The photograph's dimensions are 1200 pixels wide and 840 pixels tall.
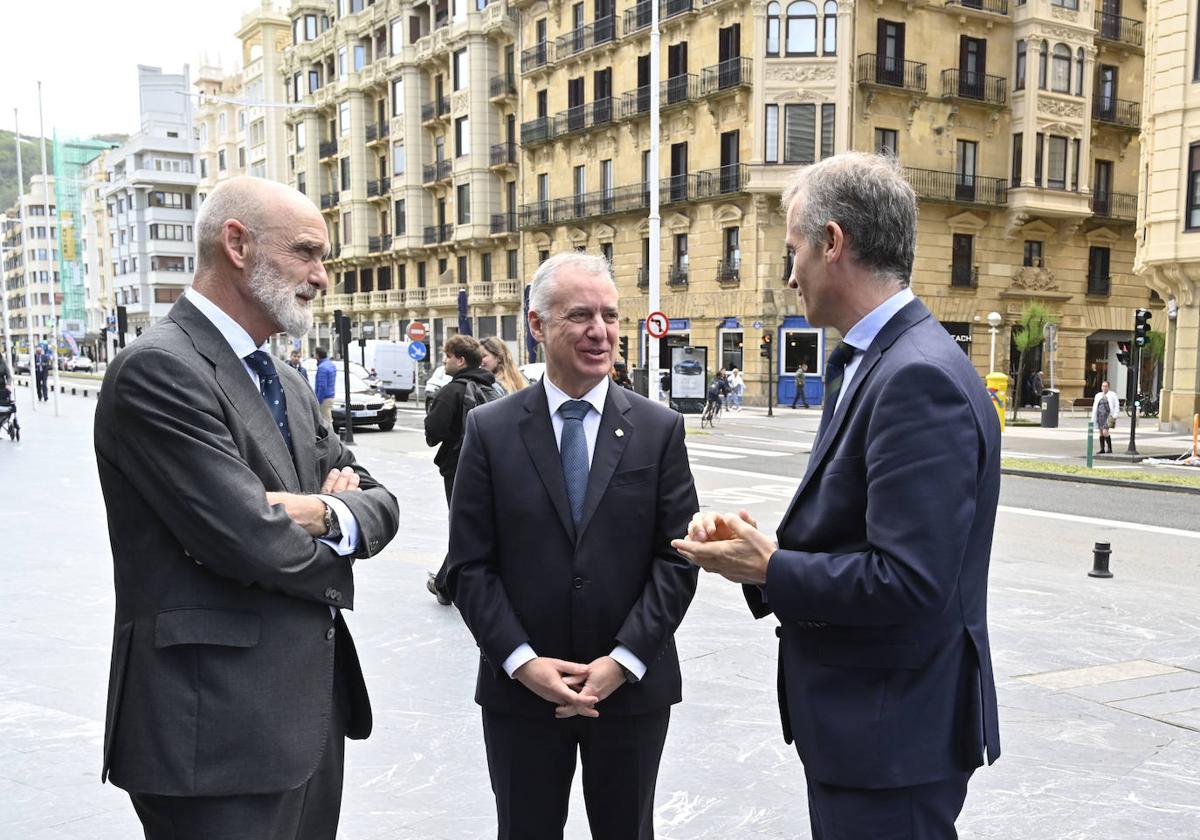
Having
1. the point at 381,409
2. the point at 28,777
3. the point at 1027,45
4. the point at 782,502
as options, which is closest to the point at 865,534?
the point at 28,777

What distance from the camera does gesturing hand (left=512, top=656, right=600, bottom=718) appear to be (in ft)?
8.33

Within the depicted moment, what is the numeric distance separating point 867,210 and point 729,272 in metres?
34.4

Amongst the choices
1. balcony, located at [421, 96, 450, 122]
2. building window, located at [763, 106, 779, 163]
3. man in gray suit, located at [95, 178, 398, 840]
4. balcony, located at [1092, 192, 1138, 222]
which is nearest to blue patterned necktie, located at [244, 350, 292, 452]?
man in gray suit, located at [95, 178, 398, 840]

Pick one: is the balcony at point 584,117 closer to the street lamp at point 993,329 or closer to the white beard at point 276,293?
the street lamp at point 993,329

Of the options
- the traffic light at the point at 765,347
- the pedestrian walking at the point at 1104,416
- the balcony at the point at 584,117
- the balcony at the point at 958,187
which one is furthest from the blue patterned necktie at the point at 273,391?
the balcony at the point at 584,117

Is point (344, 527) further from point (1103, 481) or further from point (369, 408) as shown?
point (369, 408)

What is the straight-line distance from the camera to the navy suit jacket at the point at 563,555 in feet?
8.70

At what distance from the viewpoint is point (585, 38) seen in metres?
41.3

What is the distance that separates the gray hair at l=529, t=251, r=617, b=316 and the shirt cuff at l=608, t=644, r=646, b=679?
101 cm

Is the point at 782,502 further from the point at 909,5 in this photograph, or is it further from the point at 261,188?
the point at 909,5

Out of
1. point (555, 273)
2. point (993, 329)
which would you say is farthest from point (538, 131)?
point (555, 273)

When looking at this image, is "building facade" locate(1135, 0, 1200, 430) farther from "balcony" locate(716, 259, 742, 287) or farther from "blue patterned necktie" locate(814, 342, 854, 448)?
"blue patterned necktie" locate(814, 342, 854, 448)

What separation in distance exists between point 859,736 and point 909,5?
37906 millimetres

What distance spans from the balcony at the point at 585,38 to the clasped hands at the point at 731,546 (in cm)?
4080
